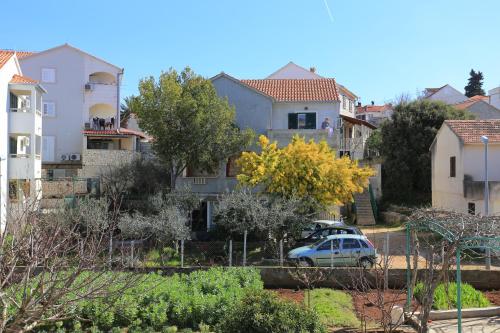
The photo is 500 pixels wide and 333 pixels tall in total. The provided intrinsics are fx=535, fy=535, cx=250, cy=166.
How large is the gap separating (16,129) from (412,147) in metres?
26.3

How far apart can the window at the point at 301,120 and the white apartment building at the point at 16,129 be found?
1527 centimetres

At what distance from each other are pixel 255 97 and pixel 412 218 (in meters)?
19.8

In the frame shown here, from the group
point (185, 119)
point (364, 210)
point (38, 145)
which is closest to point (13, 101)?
point (38, 145)

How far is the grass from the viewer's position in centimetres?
1406

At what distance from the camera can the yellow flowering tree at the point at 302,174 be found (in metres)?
24.9

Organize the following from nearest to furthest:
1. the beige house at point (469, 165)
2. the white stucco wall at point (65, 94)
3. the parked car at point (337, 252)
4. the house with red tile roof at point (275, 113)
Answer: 1. the parked car at point (337, 252)
2. the beige house at point (469, 165)
3. the house with red tile roof at point (275, 113)
4. the white stucco wall at point (65, 94)

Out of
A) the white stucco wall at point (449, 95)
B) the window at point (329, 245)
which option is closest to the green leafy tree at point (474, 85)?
the white stucco wall at point (449, 95)

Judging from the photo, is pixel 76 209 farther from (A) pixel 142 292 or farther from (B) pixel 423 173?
(B) pixel 423 173

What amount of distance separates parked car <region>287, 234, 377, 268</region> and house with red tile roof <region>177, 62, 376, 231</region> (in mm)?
9671

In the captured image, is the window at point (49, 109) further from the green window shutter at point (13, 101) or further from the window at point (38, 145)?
the green window shutter at point (13, 101)

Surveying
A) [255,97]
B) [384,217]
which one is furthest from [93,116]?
[384,217]

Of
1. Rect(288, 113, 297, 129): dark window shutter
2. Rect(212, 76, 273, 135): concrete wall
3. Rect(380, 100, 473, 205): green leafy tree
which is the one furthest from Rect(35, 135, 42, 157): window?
Rect(380, 100, 473, 205): green leafy tree

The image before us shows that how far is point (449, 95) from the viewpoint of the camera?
64875 millimetres

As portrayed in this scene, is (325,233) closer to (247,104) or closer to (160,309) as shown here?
(247,104)
